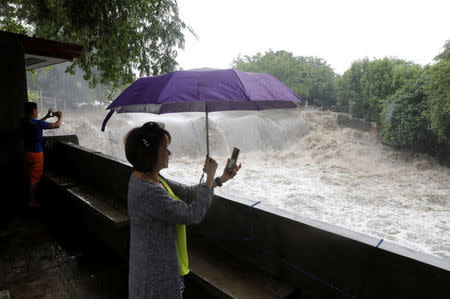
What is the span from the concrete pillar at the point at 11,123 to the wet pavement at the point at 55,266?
50 cm

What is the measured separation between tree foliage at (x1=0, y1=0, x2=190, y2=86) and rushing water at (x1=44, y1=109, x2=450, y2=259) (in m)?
5.27

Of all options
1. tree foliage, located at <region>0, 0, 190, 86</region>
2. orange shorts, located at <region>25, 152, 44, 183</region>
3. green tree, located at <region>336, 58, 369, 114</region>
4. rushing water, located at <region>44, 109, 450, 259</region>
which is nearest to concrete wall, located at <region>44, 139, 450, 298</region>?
orange shorts, located at <region>25, 152, 44, 183</region>

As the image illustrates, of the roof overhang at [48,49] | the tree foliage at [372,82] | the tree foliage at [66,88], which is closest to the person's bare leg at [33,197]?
the roof overhang at [48,49]

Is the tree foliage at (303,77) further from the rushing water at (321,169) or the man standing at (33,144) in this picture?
the man standing at (33,144)

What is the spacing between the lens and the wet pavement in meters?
3.15

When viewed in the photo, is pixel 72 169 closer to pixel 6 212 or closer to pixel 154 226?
pixel 6 212

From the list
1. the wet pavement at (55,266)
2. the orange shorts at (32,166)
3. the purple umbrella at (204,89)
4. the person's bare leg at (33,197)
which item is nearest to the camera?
the purple umbrella at (204,89)

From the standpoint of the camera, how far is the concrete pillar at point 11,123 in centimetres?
450

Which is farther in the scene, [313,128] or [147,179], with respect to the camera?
[313,128]

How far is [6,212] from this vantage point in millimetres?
4824

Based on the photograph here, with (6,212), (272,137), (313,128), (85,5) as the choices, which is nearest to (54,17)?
(85,5)

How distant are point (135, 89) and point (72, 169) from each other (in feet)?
14.8

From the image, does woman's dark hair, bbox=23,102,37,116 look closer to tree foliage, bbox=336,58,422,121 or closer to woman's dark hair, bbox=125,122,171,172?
woman's dark hair, bbox=125,122,171,172

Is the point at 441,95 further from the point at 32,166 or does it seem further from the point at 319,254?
the point at 32,166
